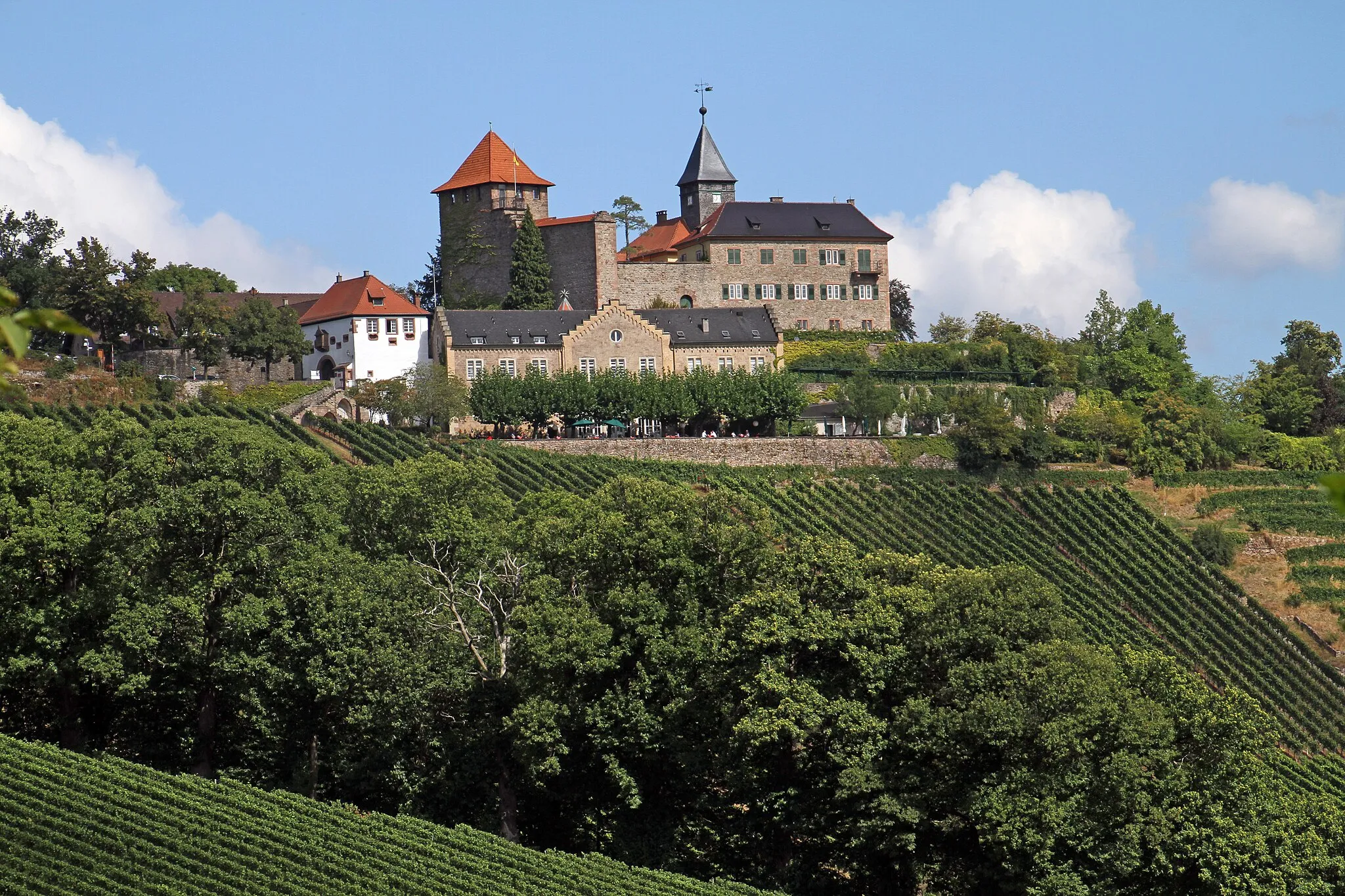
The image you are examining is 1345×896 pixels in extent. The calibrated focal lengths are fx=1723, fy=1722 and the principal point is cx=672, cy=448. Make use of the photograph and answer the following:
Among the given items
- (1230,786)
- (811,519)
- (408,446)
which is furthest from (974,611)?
(408,446)

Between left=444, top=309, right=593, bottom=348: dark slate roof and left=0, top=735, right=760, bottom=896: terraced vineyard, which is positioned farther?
left=444, top=309, right=593, bottom=348: dark slate roof

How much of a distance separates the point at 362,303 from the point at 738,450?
19456 mm

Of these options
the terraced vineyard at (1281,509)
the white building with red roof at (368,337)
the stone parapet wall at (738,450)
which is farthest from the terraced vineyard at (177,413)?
the terraced vineyard at (1281,509)

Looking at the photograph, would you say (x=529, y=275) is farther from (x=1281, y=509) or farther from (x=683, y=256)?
(x=1281, y=509)

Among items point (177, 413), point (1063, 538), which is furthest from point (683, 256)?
point (177, 413)

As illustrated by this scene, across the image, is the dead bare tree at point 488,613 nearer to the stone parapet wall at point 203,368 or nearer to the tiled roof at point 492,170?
the stone parapet wall at point 203,368

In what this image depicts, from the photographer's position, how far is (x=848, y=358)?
81125 millimetres

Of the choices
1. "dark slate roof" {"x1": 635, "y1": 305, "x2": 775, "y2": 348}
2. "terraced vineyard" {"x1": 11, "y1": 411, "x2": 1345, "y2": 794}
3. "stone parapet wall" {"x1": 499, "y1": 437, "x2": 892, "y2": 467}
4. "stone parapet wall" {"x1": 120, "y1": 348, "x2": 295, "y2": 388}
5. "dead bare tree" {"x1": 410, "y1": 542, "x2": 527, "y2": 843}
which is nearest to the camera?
"dead bare tree" {"x1": 410, "y1": 542, "x2": 527, "y2": 843}

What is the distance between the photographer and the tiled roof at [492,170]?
86.6m

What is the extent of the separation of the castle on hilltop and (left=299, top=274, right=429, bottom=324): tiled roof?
579 centimetres

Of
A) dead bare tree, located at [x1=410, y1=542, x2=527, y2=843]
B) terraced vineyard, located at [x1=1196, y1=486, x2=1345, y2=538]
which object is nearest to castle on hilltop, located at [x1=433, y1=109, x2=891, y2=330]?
terraced vineyard, located at [x1=1196, y1=486, x2=1345, y2=538]

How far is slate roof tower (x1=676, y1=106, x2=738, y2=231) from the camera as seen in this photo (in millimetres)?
93250

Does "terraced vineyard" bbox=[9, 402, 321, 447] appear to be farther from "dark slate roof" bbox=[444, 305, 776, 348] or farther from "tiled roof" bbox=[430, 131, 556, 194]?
"tiled roof" bbox=[430, 131, 556, 194]

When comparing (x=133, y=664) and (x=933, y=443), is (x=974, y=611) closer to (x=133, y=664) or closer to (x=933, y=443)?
(x=133, y=664)
